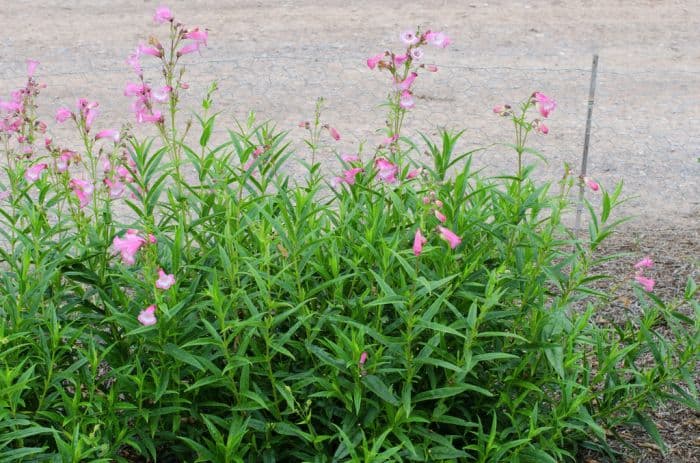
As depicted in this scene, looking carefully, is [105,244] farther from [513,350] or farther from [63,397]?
[513,350]

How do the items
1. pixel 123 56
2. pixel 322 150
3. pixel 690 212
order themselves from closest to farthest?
1. pixel 690 212
2. pixel 322 150
3. pixel 123 56

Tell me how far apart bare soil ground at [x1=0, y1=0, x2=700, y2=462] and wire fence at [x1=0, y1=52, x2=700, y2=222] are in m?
0.02

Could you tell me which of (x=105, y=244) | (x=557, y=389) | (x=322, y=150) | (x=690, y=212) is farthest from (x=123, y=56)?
(x=557, y=389)

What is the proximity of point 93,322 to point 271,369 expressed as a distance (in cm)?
64

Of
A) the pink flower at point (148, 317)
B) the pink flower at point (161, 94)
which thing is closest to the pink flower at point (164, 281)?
the pink flower at point (148, 317)

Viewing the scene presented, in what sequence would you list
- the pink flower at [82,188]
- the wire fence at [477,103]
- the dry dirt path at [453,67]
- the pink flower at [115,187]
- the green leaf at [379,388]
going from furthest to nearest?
1. the dry dirt path at [453,67]
2. the wire fence at [477,103]
3. the pink flower at [115,187]
4. the pink flower at [82,188]
5. the green leaf at [379,388]

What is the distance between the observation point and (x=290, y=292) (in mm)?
2975

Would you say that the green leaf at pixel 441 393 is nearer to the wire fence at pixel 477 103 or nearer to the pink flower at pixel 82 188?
the pink flower at pixel 82 188

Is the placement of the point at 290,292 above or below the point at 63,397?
above

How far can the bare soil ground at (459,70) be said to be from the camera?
6.84 metres

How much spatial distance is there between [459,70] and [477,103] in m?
0.74

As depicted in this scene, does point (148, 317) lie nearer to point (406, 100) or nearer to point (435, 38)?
point (406, 100)

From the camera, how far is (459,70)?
8.31 metres

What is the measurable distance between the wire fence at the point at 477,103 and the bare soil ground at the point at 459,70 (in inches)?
0.7
